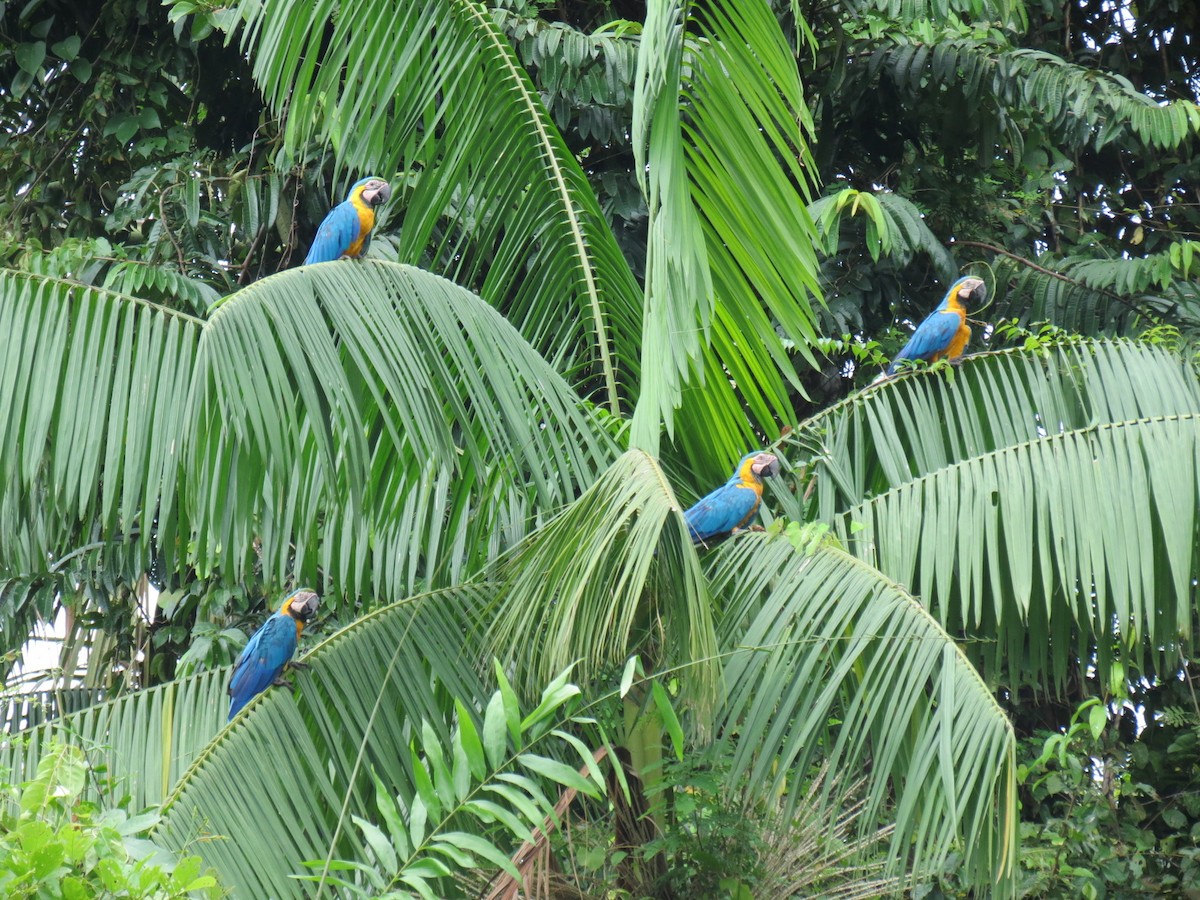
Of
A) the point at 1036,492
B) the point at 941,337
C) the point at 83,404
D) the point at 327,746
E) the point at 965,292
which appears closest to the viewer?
→ the point at 83,404

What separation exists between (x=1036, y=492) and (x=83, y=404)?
2280 mm

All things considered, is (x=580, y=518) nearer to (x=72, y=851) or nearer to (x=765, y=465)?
(x=765, y=465)

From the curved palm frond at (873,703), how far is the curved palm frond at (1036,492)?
0.26m

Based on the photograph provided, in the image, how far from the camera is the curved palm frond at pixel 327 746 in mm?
2955

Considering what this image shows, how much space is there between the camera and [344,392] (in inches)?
113

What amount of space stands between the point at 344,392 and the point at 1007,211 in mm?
4473

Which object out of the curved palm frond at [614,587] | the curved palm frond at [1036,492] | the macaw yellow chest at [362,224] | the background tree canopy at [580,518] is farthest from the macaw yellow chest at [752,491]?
the macaw yellow chest at [362,224]

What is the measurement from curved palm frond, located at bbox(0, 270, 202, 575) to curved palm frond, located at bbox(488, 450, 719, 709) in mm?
817

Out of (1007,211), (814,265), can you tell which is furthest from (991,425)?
(1007,211)

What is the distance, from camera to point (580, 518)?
9.38 ft

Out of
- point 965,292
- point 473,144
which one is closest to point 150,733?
point 473,144

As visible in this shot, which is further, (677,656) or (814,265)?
(814,265)

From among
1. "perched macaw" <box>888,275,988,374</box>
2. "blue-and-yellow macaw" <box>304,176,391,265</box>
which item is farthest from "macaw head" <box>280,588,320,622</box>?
"perched macaw" <box>888,275,988,374</box>

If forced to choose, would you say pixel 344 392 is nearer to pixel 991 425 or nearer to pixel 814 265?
pixel 814 265
